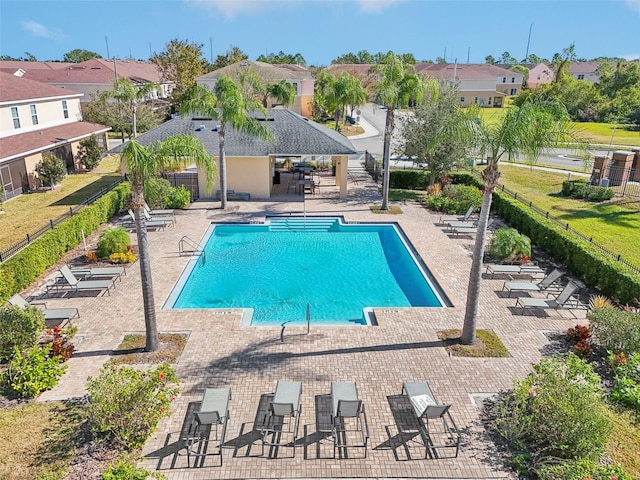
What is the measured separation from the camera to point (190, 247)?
68.5 feet

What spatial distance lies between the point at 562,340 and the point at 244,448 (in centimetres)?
985

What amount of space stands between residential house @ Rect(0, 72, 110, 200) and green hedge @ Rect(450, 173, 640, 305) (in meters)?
28.0

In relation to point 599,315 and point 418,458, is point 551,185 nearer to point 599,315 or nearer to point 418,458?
point 599,315

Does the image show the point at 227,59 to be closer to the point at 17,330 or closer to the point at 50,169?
the point at 50,169

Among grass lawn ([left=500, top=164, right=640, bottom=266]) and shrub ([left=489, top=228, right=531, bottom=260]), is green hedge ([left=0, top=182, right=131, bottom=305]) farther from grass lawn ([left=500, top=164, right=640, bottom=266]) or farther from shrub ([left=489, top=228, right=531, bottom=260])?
grass lawn ([left=500, top=164, right=640, bottom=266])

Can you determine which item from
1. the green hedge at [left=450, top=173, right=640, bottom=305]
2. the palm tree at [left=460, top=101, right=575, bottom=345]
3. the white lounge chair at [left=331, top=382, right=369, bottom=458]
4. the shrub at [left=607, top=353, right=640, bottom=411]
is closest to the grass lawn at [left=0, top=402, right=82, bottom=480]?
the white lounge chair at [left=331, top=382, right=369, bottom=458]

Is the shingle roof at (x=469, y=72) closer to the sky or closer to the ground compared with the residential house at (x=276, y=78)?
closer to the sky

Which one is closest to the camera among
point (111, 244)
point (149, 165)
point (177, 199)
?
point (149, 165)

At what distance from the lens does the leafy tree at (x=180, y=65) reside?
55344 mm

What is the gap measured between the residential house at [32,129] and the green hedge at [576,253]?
91.8ft

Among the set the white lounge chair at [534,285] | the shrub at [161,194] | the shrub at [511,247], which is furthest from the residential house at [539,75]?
the white lounge chair at [534,285]

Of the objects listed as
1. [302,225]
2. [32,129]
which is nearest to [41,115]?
[32,129]

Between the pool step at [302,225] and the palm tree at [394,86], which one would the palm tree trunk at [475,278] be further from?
the palm tree at [394,86]

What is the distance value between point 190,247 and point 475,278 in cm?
1317
